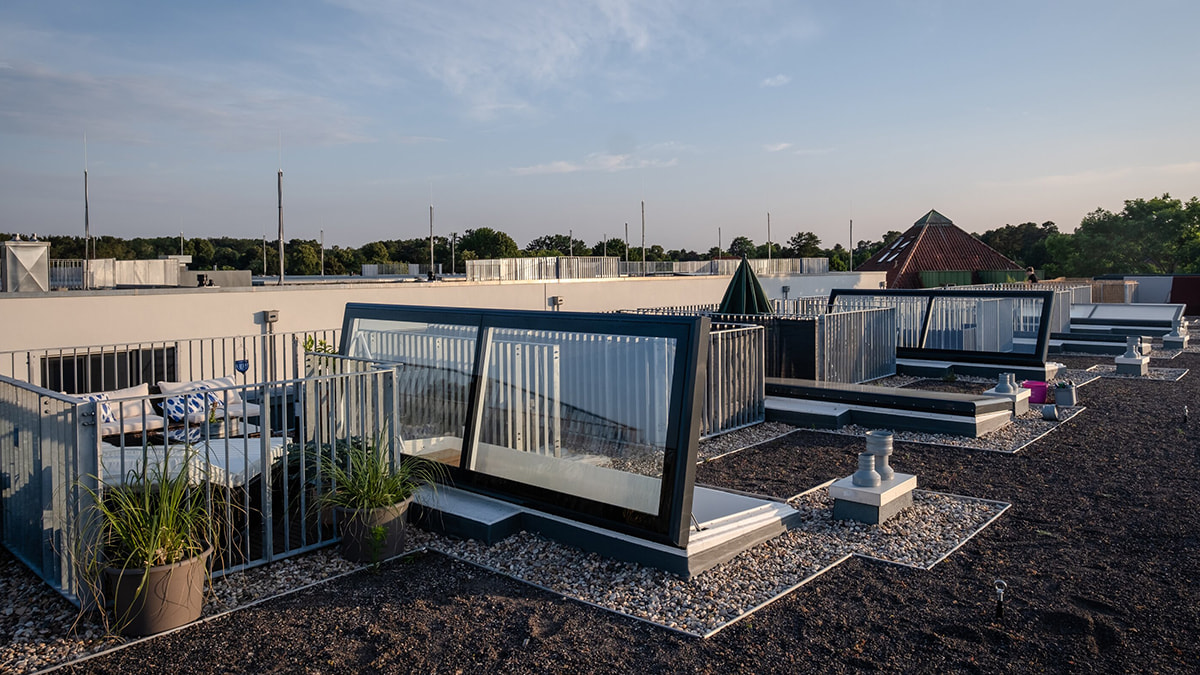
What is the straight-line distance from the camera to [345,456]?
590 centimetres

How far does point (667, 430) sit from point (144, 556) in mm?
3002

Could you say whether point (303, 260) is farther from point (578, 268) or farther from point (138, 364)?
point (138, 364)

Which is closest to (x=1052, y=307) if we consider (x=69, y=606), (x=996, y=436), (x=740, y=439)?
(x=996, y=436)

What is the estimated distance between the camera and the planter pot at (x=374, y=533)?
5.28 meters

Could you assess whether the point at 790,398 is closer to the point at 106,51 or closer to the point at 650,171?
the point at 106,51

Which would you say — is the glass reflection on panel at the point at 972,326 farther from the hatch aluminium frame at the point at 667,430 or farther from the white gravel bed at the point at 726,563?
the hatch aluminium frame at the point at 667,430

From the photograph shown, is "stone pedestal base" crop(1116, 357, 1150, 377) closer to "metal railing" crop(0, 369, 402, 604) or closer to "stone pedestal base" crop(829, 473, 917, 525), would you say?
"stone pedestal base" crop(829, 473, 917, 525)

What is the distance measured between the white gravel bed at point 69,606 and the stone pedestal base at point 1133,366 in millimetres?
15933

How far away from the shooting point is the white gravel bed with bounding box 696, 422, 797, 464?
9.15m

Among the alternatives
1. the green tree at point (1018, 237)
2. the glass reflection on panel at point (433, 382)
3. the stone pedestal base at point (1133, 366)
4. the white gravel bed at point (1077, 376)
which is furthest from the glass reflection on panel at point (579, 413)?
the green tree at point (1018, 237)

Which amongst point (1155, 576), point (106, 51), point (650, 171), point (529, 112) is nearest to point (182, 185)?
point (106, 51)

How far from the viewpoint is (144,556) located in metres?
4.24

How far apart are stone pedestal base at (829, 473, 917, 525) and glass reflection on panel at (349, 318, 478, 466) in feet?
9.91

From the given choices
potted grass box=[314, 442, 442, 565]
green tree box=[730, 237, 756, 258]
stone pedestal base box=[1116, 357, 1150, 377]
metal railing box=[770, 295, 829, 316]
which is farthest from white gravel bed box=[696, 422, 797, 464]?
green tree box=[730, 237, 756, 258]
